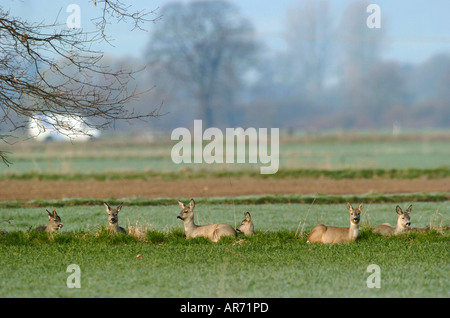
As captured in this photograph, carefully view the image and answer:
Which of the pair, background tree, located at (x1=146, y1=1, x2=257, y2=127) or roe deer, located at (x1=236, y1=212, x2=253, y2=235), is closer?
roe deer, located at (x1=236, y1=212, x2=253, y2=235)

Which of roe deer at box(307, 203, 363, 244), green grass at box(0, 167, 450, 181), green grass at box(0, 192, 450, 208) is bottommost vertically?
roe deer at box(307, 203, 363, 244)

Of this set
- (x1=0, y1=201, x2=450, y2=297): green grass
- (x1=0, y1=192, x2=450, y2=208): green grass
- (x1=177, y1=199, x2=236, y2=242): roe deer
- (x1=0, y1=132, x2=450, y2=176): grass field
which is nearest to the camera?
(x1=0, y1=201, x2=450, y2=297): green grass

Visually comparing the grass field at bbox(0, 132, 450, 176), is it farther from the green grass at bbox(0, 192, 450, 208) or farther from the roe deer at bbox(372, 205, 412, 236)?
the roe deer at bbox(372, 205, 412, 236)

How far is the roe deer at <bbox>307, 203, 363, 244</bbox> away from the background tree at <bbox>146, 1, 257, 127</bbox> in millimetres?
76802

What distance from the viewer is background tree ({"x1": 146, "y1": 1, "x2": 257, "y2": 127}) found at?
90.2 metres

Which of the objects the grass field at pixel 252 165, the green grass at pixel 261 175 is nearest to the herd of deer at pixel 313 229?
the green grass at pixel 261 175

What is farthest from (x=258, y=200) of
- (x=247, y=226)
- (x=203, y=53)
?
(x=203, y=53)

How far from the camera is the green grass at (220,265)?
9.86 metres

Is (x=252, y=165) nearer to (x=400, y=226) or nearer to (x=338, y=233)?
(x=400, y=226)

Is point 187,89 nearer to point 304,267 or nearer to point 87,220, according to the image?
point 87,220

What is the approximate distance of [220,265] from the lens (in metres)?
11.6

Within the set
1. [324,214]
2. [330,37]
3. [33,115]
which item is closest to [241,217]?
[324,214]

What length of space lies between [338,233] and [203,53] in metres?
79.9

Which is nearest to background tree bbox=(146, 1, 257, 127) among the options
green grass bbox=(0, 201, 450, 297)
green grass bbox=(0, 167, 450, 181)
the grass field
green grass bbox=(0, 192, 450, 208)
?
the grass field
